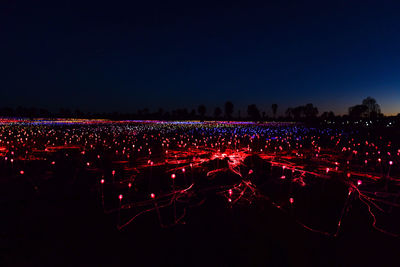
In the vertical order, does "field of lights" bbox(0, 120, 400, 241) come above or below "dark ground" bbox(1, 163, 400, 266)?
above

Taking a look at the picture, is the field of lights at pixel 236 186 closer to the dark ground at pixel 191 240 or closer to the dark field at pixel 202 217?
the dark field at pixel 202 217

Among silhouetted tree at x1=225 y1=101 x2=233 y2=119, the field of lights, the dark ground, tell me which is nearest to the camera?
the dark ground

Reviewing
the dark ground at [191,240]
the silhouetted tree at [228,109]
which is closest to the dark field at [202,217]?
the dark ground at [191,240]

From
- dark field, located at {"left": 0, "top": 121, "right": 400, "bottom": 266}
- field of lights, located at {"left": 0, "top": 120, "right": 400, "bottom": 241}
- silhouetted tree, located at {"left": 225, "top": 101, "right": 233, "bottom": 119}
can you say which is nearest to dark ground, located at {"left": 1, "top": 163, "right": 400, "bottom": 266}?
dark field, located at {"left": 0, "top": 121, "right": 400, "bottom": 266}

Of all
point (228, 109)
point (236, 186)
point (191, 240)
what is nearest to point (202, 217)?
point (191, 240)

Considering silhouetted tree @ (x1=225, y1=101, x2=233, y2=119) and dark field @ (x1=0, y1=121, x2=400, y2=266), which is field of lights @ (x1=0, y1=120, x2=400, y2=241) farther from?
silhouetted tree @ (x1=225, y1=101, x2=233, y2=119)

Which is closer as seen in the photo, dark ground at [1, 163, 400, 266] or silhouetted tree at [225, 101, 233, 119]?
dark ground at [1, 163, 400, 266]

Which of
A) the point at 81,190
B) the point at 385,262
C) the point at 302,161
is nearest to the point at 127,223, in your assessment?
→ the point at 81,190

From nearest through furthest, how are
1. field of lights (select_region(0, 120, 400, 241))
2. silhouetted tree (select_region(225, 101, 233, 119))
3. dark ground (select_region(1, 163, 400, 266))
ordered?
dark ground (select_region(1, 163, 400, 266)) → field of lights (select_region(0, 120, 400, 241)) → silhouetted tree (select_region(225, 101, 233, 119))

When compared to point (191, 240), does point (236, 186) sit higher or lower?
higher

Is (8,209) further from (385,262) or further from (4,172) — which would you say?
(385,262)

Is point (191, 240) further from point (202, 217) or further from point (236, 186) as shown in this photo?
point (236, 186)

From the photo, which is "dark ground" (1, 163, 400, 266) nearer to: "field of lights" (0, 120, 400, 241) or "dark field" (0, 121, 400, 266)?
"dark field" (0, 121, 400, 266)
